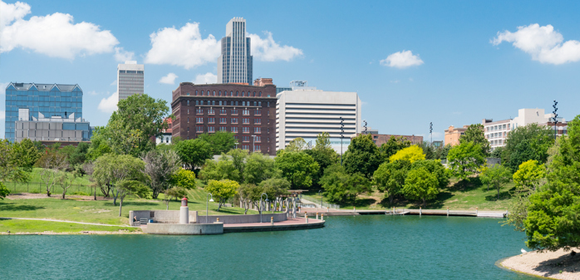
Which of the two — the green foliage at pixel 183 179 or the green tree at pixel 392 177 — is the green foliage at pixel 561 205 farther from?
the green tree at pixel 392 177

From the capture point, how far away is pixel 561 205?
1463 inches

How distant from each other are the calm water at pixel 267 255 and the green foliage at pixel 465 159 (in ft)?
161

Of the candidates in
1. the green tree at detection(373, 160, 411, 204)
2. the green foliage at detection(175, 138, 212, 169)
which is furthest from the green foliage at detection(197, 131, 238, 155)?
the green tree at detection(373, 160, 411, 204)

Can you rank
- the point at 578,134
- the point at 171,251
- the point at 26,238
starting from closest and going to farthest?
1. the point at 578,134
2. the point at 171,251
3. the point at 26,238

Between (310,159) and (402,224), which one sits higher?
(310,159)

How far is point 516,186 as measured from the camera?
106 m

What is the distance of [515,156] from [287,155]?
52.1m

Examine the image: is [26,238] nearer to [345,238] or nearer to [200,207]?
[200,207]

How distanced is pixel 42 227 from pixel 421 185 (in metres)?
74.4

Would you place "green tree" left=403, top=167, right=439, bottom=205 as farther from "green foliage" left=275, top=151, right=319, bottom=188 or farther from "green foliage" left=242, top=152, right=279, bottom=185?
"green foliage" left=242, top=152, right=279, bottom=185

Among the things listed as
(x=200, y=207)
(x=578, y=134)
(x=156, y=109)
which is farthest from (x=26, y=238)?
(x=156, y=109)

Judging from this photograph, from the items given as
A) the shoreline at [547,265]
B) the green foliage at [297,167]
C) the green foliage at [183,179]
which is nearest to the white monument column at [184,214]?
the green foliage at [183,179]

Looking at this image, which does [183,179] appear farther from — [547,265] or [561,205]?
[561,205]

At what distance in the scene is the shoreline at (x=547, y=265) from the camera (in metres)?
38.5
